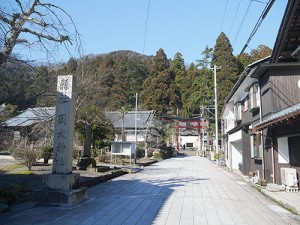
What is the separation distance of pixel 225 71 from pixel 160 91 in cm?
1550

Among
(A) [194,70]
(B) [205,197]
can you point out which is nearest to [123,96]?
(A) [194,70]

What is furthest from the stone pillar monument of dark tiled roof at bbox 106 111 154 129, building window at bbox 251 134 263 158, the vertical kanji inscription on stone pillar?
dark tiled roof at bbox 106 111 154 129

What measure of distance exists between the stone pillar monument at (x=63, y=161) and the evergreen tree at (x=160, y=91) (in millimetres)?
48175

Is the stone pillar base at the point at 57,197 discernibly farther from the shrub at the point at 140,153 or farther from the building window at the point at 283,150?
the shrub at the point at 140,153

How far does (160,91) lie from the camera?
190ft

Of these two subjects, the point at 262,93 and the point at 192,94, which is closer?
the point at 262,93

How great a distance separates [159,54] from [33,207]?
56.2m

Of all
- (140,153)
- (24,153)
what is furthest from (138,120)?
(24,153)

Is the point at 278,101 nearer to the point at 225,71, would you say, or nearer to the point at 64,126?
the point at 64,126

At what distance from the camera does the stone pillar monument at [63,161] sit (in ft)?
25.8

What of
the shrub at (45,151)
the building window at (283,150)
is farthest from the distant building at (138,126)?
the building window at (283,150)

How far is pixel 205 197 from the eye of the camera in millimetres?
9828

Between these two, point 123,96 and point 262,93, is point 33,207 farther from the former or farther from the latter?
point 123,96

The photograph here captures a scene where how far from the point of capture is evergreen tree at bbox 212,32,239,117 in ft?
151
